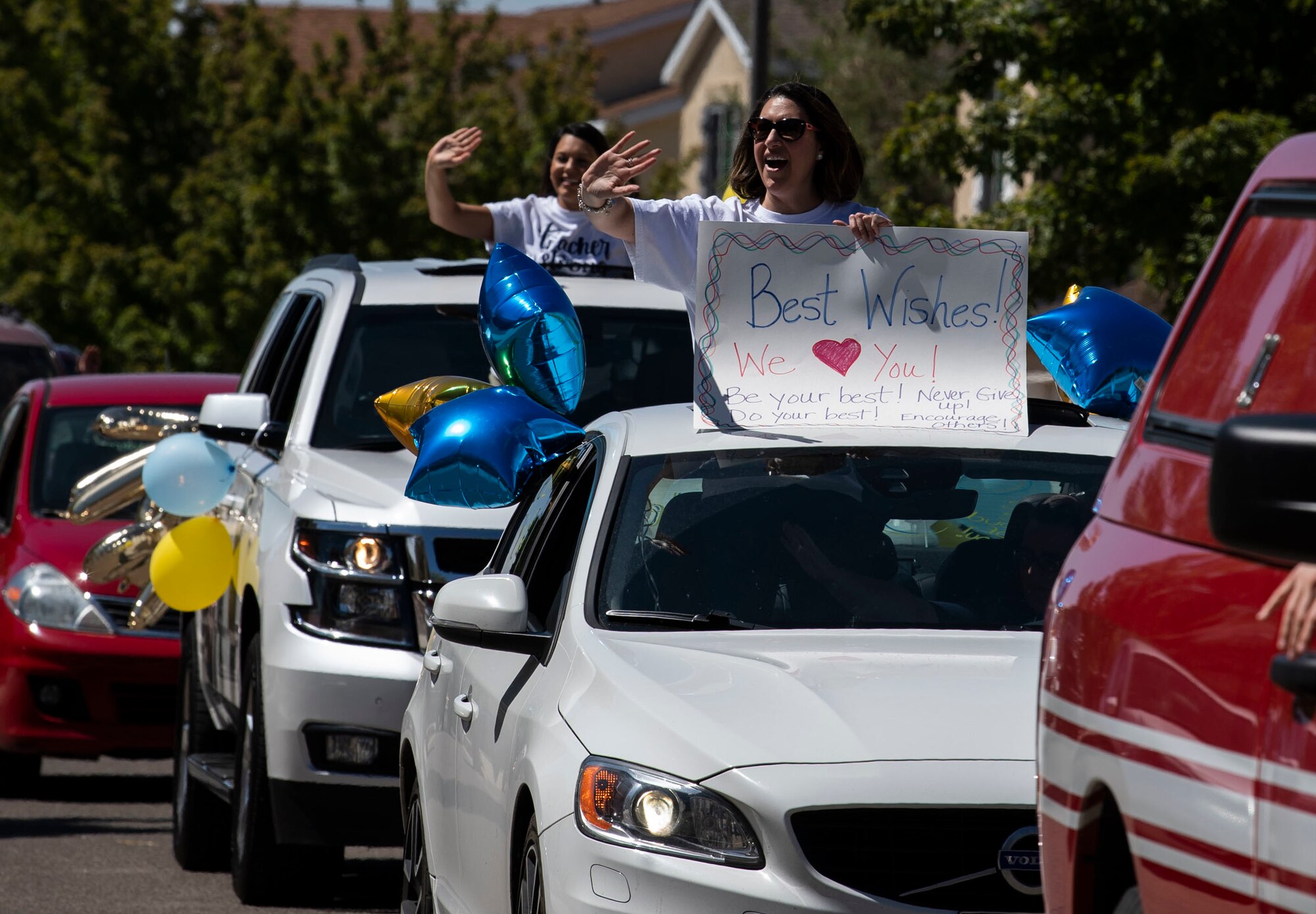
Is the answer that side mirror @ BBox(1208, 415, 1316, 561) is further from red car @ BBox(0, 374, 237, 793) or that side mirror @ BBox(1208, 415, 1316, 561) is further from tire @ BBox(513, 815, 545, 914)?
red car @ BBox(0, 374, 237, 793)

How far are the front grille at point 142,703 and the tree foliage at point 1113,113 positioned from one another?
7549mm

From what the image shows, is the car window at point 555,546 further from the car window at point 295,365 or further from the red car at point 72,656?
the red car at point 72,656

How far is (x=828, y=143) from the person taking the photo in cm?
674

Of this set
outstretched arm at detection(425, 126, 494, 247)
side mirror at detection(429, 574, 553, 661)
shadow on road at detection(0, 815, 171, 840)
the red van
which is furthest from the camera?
shadow on road at detection(0, 815, 171, 840)

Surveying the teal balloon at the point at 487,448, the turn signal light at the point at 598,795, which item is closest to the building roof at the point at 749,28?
the teal balloon at the point at 487,448

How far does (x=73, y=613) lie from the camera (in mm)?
10734

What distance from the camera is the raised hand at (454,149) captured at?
9109mm

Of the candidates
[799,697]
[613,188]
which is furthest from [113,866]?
[799,697]

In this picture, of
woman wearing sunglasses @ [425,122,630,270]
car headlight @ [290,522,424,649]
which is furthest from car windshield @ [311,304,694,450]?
woman wearing sunglasses @ [425,122,630,270]

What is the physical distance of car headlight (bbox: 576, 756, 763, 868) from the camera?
4.17 m

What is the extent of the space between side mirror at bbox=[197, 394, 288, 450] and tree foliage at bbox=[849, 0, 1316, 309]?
8.06 meters

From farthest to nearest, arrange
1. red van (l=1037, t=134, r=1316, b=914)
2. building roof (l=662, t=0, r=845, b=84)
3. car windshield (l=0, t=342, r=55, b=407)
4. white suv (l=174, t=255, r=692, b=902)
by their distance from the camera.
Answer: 1. building roof (l=662, t=0, r=845, b=84)
2. car windshield (l=0, t=342, r=55, b=407)
3. white suv (l=174, t=255, r=692, b=902)
4. red van (l=1037, t=134, r=1316, b=914)

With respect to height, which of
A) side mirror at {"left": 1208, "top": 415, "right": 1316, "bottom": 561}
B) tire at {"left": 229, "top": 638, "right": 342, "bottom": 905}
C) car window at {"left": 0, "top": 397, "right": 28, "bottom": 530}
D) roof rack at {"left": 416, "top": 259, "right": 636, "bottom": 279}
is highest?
side mirror at {"left": 1208, "top": 415, "right": 1316, "bottom": 561}

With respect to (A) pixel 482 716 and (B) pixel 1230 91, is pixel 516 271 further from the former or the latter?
(B) pixel 1230 91
